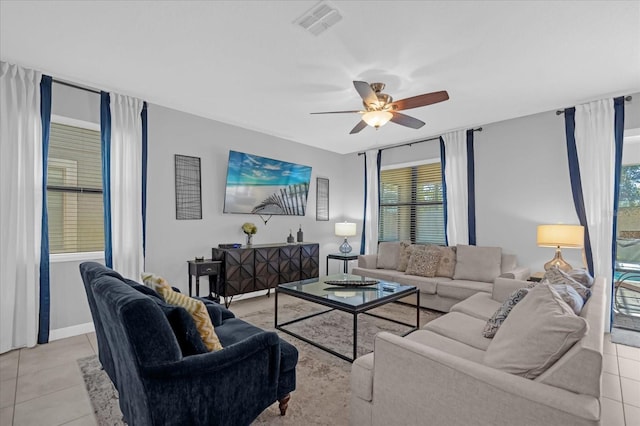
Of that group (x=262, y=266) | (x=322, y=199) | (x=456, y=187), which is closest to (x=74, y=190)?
(x=262, y=266)

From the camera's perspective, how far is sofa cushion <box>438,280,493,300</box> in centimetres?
370

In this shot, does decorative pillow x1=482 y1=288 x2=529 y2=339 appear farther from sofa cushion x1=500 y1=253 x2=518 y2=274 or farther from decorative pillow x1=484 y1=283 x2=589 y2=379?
sofa cushion x1=500 y1=253 x2=518 y2=274

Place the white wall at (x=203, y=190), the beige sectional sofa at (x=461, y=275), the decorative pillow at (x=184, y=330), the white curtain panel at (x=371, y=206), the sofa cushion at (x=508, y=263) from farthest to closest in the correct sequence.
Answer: the white curtain panel at (x=371, y=206), the sofa cushion at (x=508, y=263), the white wall at (x=203, y=190), the beige sectional sofa at (x=461, y=275), the decorative pillow at (x=184, y=330)

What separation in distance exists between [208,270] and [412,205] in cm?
366

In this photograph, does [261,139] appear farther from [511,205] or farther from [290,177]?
[511,205]

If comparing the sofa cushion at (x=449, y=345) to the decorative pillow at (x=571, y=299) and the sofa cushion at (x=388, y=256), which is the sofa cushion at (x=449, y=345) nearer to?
the decorative pillow at (x=571, y=299)

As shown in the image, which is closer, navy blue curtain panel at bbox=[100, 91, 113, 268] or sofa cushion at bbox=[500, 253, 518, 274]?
navy blue curtain panel at bbox=[100, 91, 113, 268]

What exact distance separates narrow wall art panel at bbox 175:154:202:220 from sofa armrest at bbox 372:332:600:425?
346cm

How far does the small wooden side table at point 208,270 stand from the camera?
390 cm

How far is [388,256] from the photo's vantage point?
5000 mm

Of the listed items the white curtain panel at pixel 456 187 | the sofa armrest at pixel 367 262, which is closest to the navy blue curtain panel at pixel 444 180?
the white curtain panel at pixel 456 187

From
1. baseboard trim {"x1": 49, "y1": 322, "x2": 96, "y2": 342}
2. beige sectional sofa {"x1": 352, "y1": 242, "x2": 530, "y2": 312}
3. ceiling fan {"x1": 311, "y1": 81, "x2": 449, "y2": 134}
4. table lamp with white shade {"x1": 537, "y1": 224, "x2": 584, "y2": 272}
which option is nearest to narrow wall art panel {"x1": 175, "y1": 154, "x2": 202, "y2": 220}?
baseboard trim {"x1": 49, "y1": 322, "x2": 96, "y2": 342}

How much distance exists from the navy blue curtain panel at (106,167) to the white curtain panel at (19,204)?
53 centimetres

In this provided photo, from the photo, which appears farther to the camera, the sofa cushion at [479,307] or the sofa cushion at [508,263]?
the sofa cushion at [508,263]
